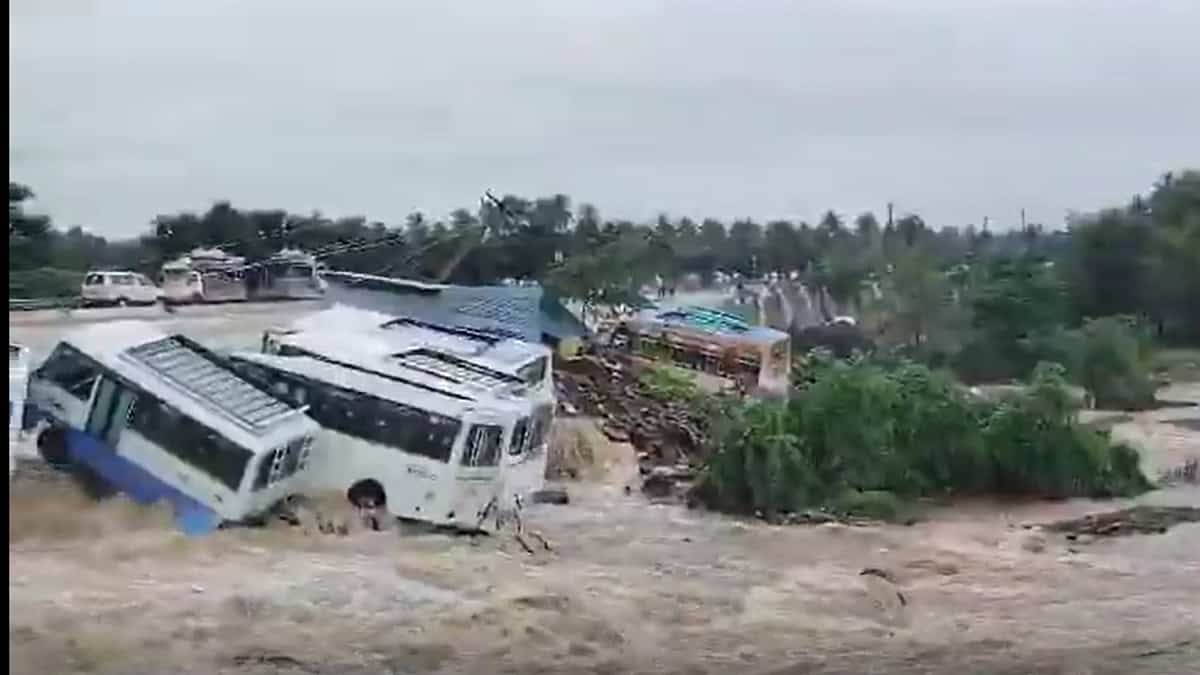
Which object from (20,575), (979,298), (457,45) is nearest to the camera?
(20,575)

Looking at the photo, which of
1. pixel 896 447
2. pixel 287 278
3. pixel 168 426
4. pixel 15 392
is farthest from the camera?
pixel 896 447

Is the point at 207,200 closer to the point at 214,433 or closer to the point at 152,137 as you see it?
the point at 152,137

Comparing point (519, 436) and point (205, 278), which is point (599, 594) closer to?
point (519, 436)

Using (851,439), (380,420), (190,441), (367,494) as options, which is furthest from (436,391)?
(851,439)

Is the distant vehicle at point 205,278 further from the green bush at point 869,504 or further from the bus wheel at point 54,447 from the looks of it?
the green bush at point 869,504

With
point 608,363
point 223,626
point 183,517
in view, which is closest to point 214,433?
point 183,517

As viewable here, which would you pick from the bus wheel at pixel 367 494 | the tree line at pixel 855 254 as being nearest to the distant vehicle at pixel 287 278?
the tree line at pixel 855 254
